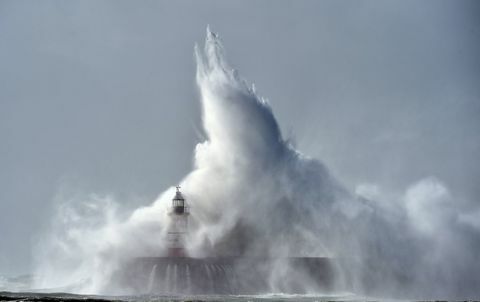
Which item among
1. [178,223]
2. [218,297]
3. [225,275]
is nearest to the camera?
[218,297]

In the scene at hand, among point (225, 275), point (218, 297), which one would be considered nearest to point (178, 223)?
point (225, 275)

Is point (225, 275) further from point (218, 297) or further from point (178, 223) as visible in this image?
point (178, 223)

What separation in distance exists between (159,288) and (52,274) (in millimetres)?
22650

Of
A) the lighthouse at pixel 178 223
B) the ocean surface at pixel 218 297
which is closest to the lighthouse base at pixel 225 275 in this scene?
the ocean surface at pixel 218 297

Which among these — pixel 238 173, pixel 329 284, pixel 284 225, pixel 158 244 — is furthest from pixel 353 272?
pixel 158 244

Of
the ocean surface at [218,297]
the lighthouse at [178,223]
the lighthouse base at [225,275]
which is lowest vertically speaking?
the ocean surface at [218,297]

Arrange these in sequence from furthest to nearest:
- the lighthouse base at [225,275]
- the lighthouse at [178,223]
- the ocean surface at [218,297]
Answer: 1. the lighthouse at [178,223]
2. the lighthouse base at [225,275]
3. the ocean surface at [218,297]

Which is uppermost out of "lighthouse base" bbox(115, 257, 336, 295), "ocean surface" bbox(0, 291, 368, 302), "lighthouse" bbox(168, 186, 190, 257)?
"lighthouse" bbox(168, 186, 190, 257)

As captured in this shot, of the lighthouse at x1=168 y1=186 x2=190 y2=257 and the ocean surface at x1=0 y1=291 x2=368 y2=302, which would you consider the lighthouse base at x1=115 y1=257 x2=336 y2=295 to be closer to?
the ocean surface at x1=0 y1=291 x2=368 y2=302

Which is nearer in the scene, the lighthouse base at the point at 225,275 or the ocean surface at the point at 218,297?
the ocean surface at the point at 218,297

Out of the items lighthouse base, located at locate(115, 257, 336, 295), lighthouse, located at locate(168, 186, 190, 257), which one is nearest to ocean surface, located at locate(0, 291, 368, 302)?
lighthouse base, located at locate(115, 257, 336, 295)

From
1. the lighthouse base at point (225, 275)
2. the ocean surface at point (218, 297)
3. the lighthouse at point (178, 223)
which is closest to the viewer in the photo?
the ocean surface at point (218, 297)

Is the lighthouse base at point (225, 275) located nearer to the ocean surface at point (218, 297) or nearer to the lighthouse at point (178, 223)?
the ocean surface at point (218, 297)

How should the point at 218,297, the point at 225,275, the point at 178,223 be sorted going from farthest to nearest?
the point at 178,223, the point at 225,275, the point at 218,297
